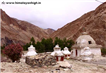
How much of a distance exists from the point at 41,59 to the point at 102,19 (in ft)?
153

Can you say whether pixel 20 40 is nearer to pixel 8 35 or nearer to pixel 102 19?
pixel 8 35

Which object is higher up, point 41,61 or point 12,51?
point 12,51

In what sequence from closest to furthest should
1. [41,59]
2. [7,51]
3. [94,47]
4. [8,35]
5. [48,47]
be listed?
[41,59]
[7,51]
[94,47]
[48,47]
[8,35]

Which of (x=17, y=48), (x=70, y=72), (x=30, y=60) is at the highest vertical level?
(x=17, y=48)

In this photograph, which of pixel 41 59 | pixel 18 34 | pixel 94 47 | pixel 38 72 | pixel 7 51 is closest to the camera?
pixel 38 72

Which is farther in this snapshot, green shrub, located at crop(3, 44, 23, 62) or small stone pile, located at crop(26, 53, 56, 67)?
green shrub, located at crop(3, 44, 23, 62)

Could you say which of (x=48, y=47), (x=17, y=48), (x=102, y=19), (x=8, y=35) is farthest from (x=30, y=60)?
(x=8, y=35)

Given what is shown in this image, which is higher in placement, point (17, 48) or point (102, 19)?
point (102, 19)

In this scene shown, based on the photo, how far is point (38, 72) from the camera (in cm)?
783

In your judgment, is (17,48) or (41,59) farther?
(17,48)

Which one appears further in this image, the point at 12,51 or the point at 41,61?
the point at 12,51

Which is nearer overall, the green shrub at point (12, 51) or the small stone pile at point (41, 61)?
the small stone pile at point (41, 61)

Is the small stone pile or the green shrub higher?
the green shrub

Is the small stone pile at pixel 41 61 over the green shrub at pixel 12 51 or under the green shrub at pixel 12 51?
under
